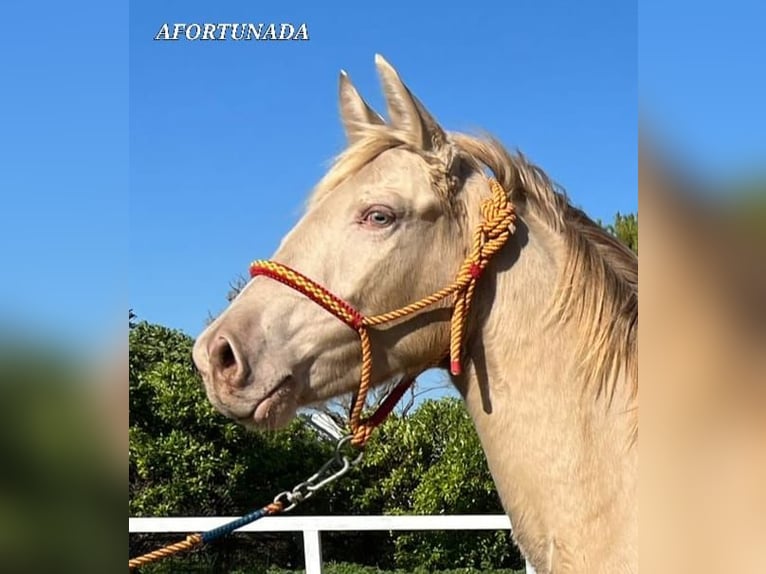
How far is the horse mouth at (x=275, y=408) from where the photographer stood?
5.58 feet

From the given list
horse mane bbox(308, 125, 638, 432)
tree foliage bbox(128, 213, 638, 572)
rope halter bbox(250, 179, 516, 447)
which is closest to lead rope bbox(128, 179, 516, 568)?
rope halter bbox(250, 179, 516, 447)

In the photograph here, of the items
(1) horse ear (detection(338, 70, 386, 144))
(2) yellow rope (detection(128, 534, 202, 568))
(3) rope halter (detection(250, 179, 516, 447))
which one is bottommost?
(2) yellow rope (detection(128, 534, 202, 568))

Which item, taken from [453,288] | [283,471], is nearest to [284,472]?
[283,471]

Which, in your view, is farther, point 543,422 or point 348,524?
point 348,524

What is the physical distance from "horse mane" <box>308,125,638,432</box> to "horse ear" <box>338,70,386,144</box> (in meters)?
0.17

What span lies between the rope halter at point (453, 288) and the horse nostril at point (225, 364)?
200 mm

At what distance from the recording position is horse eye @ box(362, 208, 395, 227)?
1.76 meters

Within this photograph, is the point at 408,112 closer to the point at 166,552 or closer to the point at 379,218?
the point at 379,218

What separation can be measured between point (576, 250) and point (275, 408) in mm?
806

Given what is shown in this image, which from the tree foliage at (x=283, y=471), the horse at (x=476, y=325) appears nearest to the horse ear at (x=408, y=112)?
the horse at (x=476, y=325)

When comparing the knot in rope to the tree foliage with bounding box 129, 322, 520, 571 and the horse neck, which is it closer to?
the horse neck

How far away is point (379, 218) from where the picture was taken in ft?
5.77
